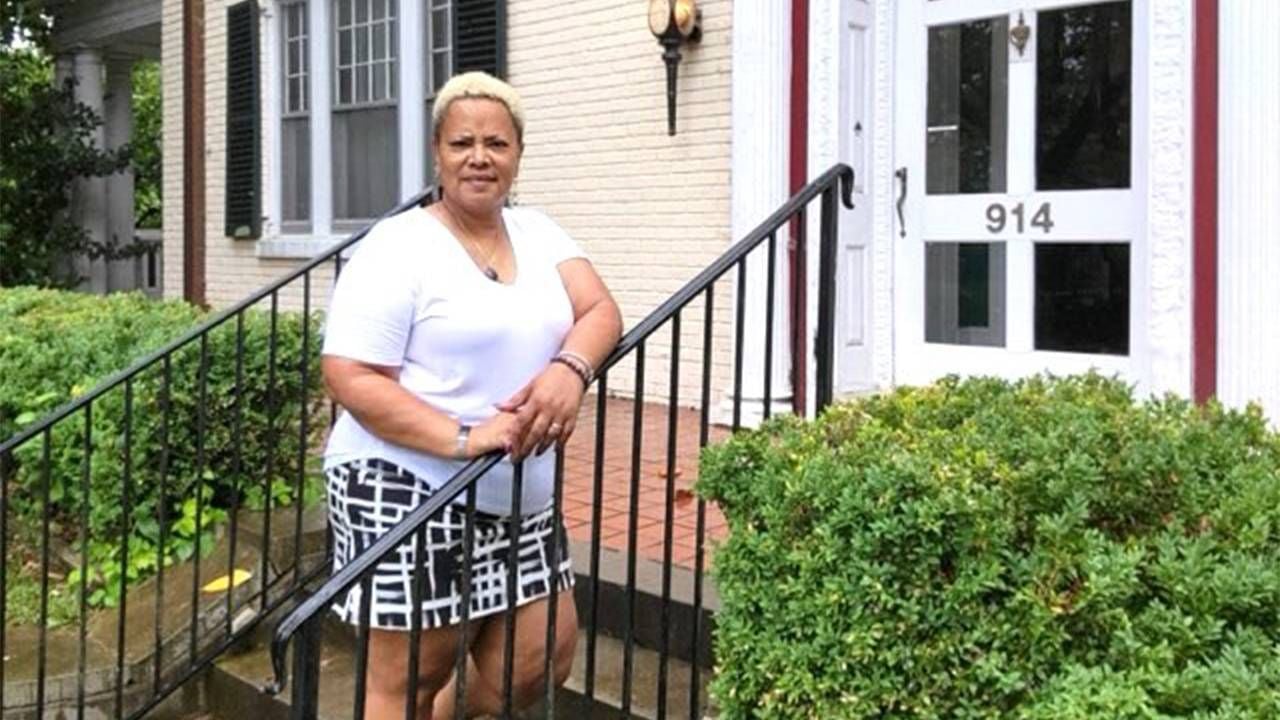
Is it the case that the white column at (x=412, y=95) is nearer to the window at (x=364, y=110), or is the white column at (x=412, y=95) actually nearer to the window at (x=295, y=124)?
the window at (x=364, y=110)

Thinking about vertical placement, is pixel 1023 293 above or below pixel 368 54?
below

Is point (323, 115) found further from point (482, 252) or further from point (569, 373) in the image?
point (569, 373)

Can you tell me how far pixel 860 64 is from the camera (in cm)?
559

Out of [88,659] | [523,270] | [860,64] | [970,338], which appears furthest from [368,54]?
[523,270]

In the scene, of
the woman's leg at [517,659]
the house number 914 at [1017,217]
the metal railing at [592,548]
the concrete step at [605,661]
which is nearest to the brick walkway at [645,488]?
the concrete step at [605,661]

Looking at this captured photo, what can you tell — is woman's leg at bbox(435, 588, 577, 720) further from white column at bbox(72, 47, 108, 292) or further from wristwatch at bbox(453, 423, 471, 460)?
white column at bbox(72, 47, 108, 292)

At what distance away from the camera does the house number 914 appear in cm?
508

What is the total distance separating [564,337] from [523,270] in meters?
0.14

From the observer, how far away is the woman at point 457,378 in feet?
7.29

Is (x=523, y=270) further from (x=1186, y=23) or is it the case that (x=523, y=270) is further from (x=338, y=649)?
(x=1186, y=23)

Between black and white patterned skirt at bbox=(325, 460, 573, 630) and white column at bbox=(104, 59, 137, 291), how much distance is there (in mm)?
10850

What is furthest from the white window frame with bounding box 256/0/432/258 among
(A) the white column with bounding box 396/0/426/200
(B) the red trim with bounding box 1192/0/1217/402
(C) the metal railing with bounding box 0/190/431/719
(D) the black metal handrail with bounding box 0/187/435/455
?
(B) the red trim with bounding box 1192/0/1217/402

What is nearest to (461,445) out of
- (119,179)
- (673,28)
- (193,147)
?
(673,28)

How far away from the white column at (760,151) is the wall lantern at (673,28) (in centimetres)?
24
